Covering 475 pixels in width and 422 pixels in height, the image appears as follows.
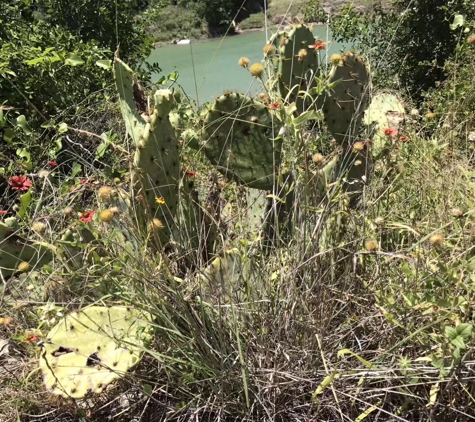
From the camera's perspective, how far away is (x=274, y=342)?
110cm

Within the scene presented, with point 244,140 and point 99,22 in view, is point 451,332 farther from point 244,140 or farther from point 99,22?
point 99,22

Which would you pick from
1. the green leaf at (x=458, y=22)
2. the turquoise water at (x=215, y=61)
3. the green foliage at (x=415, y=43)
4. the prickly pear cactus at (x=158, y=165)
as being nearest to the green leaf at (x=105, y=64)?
the prickly pear cactus at (x=158, y=165)

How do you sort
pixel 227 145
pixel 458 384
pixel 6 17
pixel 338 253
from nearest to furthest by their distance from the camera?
1. pixel 458 384
2. pixel 338 253
3. pixel 227 145
4. pixel 6 17

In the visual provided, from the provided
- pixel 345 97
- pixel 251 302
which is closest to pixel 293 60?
pixel 345 97

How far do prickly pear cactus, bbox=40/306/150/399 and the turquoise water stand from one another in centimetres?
318

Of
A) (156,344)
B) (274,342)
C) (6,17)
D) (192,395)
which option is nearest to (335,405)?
(274,342)

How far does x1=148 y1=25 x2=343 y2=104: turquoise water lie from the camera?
245 inches

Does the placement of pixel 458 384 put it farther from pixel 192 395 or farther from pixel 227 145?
pixel 227 145

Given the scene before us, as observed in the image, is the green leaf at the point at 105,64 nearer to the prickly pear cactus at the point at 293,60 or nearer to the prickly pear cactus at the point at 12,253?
the prickly pear cactus at the point at 293,60

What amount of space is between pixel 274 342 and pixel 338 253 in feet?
0.89

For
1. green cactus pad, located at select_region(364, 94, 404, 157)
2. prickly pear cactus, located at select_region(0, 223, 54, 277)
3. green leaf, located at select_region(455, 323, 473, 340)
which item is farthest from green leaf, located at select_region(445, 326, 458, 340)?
green cactus pad, located at select_region(364, 94, 404, 157)

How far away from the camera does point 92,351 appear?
46.6 inches

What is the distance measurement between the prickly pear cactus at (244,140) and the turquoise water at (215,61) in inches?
111

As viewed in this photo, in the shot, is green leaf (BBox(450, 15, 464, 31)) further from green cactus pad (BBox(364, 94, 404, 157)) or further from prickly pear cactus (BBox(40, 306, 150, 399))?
prickly pear cactus (BBox(40, 306, 150, 399))
